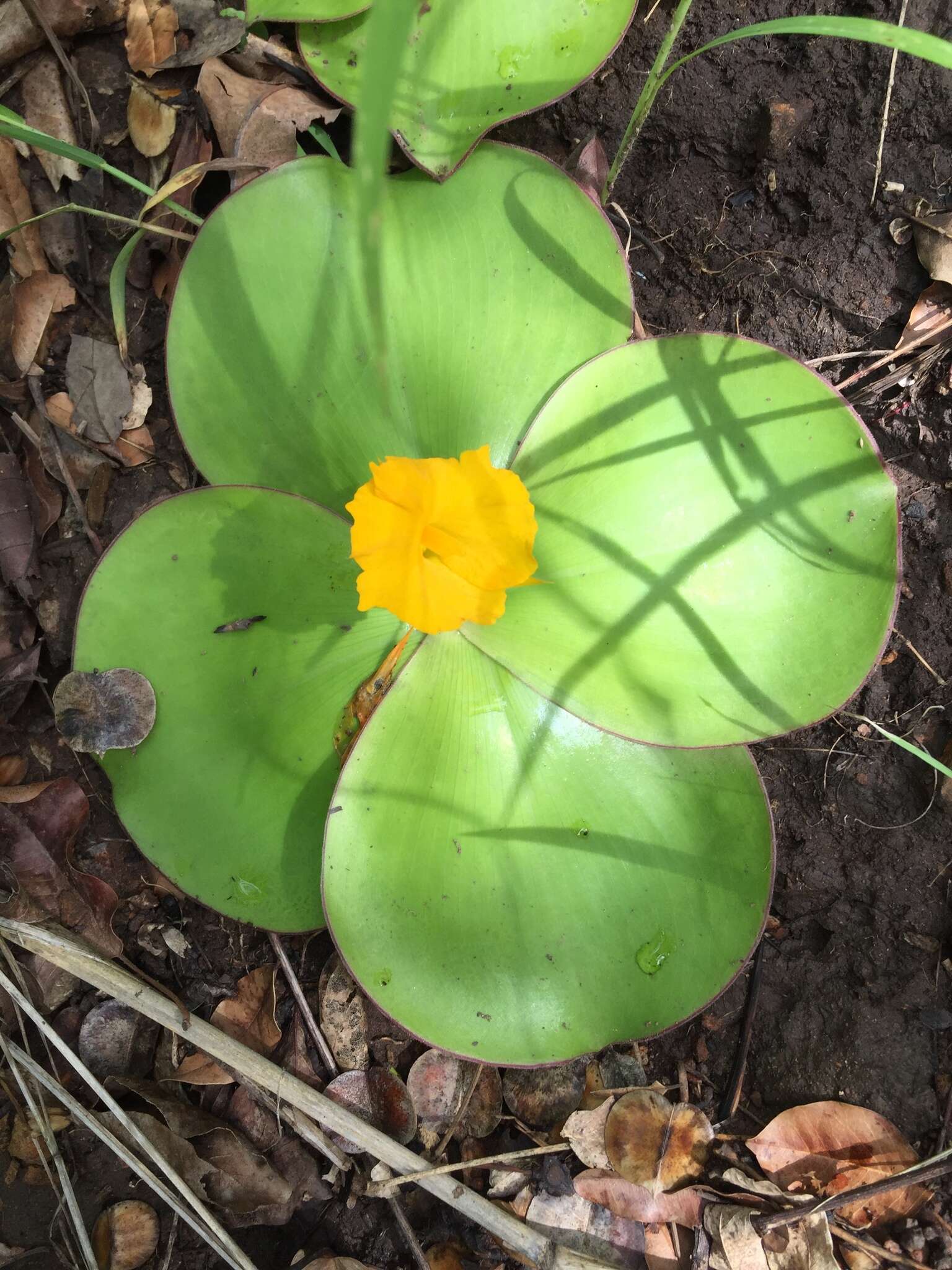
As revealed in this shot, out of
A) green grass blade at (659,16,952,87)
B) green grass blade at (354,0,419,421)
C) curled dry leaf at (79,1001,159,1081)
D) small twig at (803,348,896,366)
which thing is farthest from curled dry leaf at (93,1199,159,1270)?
green grass blade at (659,16,952,87)

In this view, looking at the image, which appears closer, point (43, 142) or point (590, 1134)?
point (43, 142)

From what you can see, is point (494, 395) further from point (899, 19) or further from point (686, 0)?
point (899, 19)

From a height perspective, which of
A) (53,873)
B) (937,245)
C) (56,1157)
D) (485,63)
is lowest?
(56,1157)

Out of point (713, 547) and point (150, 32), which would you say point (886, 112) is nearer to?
point (713, 547)

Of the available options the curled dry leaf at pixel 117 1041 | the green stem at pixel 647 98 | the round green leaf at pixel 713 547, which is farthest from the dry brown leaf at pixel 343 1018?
the green stem at pixel 647 98

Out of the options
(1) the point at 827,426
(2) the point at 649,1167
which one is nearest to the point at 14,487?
(1) the point at 827,426

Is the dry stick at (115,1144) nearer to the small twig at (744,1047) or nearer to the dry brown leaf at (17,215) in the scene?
the small twig at (744,1047)

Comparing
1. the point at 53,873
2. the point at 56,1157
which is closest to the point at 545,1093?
the point at 56,1157
